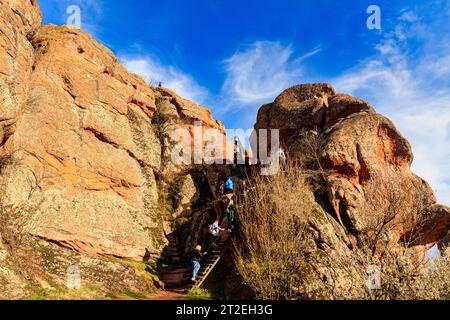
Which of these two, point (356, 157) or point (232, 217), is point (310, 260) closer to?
point (232, 217)

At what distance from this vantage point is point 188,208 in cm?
2405

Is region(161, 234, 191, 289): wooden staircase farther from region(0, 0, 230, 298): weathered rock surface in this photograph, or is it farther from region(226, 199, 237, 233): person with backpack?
region(226, 199, 237, 233): person with backpack

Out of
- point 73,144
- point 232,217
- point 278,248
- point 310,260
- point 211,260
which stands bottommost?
point 211,260

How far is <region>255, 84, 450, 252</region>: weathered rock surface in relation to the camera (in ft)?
55.5

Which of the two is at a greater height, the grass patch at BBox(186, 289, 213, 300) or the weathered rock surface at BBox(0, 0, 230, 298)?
the weathered rock surface at BBox(0, 0, 230, 298)

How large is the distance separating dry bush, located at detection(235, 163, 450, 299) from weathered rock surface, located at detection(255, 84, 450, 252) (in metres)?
1.52

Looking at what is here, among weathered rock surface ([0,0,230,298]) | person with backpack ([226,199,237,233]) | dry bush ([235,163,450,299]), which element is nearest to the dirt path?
weathered rock surface ([0,0,230,298])

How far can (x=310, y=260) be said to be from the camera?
40.4ft

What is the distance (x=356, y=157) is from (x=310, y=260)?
8.59 meters

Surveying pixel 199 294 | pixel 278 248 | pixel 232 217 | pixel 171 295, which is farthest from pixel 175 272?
pixel 278 248

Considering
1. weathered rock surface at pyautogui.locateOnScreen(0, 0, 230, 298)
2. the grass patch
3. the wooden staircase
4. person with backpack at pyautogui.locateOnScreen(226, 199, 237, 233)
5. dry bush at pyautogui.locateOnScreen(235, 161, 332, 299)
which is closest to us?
dry bush at pyautogui.locateOnScreen(235, 161, 332, 299)

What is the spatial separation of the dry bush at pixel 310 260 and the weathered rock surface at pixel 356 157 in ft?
5.00

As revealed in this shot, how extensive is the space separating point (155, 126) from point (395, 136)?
17.8 m
